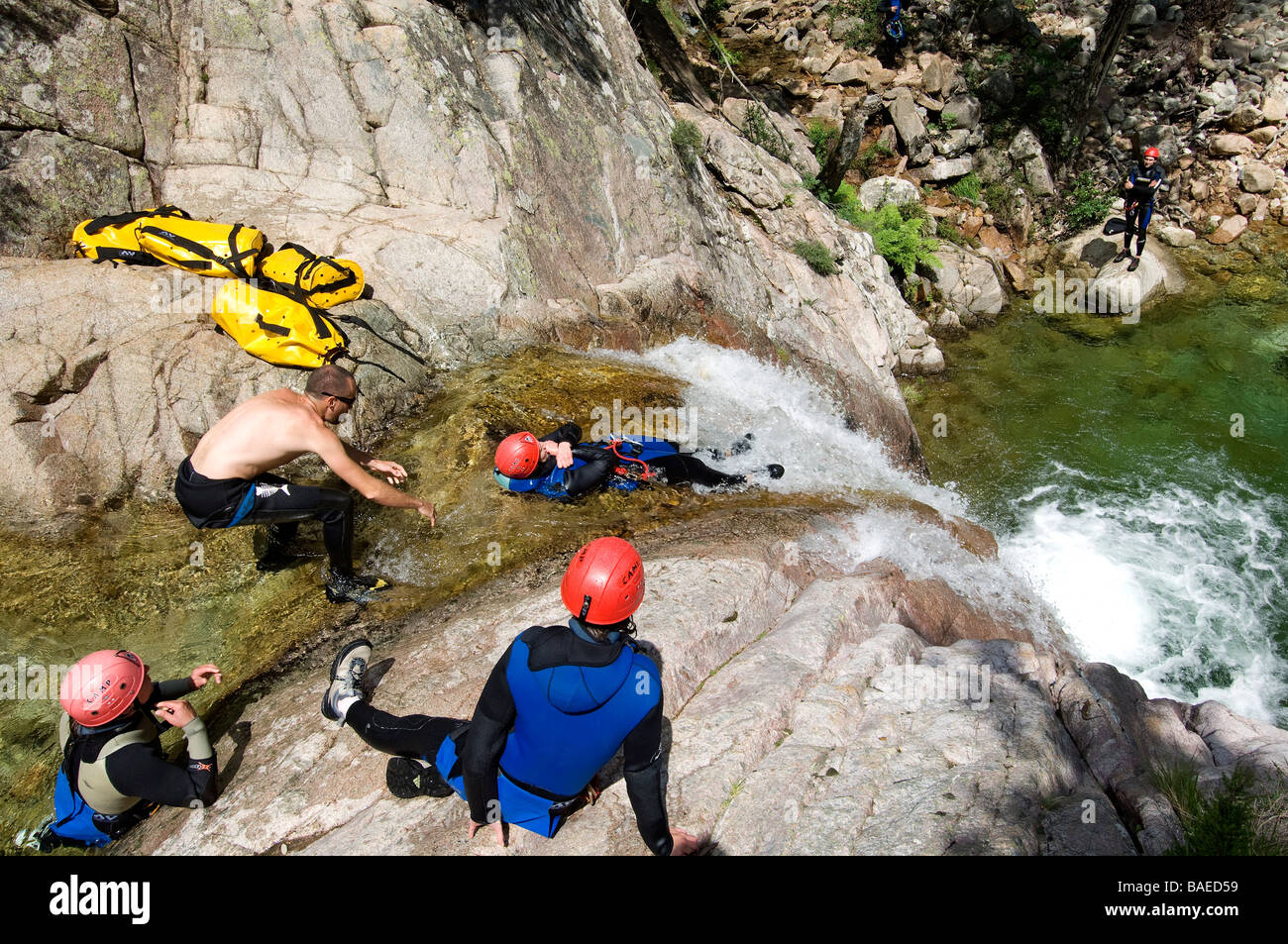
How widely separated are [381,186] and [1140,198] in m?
16.7

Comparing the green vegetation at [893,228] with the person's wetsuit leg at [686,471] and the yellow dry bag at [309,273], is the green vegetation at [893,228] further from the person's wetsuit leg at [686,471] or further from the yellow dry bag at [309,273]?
the yellow dry bag at [309,273]

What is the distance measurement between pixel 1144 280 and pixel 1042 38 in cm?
901

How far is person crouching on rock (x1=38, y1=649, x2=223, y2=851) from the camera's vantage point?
385 centimetres

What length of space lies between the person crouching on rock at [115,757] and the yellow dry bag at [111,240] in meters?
5.55

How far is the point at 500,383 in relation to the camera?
8.66m

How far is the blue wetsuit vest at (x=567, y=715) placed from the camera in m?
3.12

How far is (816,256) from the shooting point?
47.6ft

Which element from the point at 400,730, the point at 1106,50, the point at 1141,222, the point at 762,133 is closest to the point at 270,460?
the point at 400,730

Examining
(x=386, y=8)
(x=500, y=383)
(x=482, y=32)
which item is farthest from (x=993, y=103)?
(x=500, y=383)

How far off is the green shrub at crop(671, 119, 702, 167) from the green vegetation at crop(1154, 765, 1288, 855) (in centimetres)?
1226

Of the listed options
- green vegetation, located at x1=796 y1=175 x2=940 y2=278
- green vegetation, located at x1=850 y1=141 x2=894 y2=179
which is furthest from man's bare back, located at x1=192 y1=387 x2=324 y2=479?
green vegetation, located at x1=850 y1=141 x2=894 y2=179

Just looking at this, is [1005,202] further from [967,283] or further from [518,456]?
[518,456]

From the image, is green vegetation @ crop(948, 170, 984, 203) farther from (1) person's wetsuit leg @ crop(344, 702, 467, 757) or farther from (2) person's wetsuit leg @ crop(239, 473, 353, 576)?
(1) person's wetsuit leg @ crop(344, 702, 467, 757)

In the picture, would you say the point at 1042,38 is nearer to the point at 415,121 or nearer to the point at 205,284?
the point at 415,121
